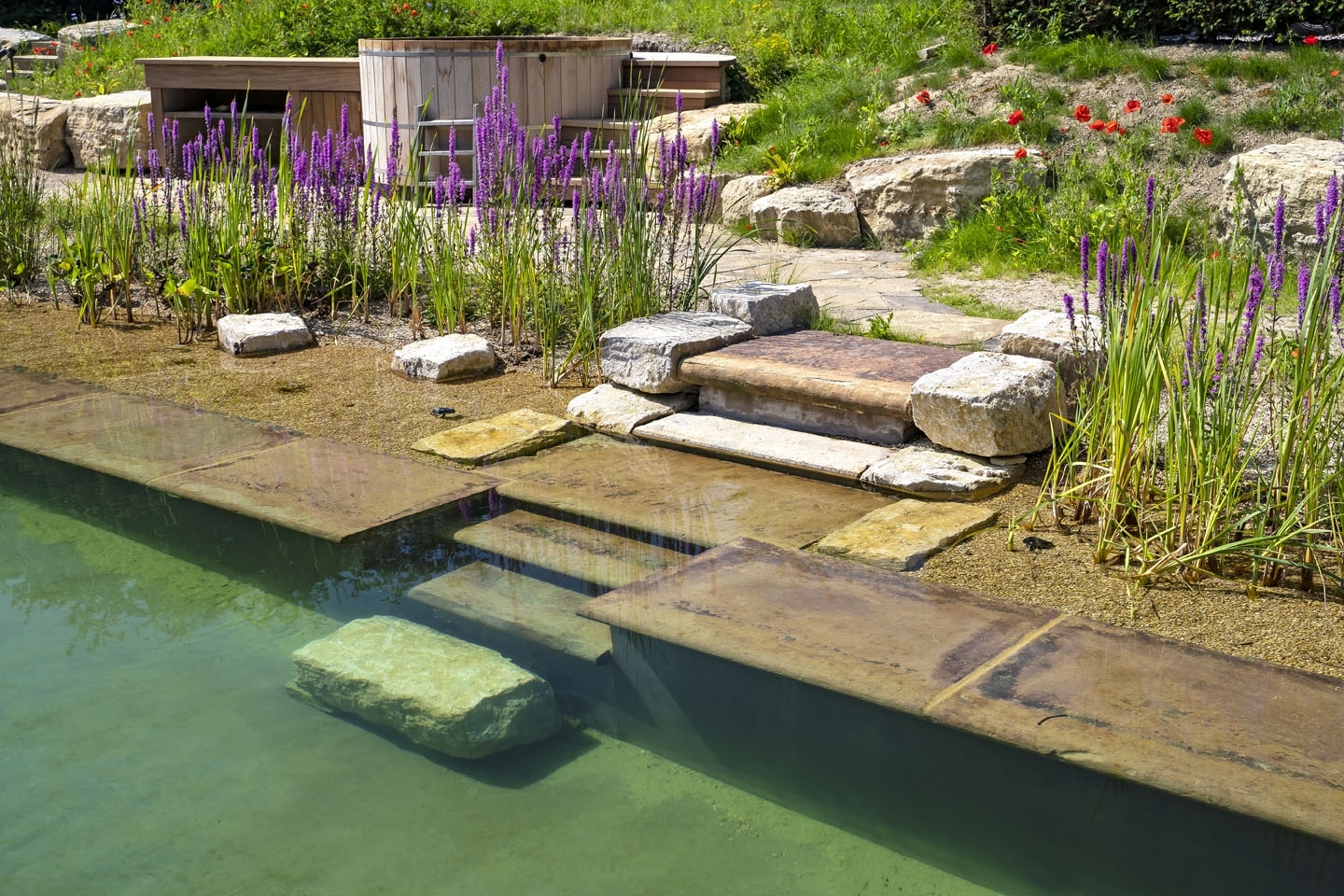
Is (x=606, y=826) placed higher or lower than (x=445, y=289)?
lower

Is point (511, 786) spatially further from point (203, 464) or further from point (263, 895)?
point (203, 464)

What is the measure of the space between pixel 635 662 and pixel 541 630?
0.93 ft

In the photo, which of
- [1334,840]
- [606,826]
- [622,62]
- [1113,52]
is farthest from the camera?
[622,62]

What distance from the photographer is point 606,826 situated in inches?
83.6

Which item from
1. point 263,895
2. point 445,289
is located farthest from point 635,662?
point 445,289

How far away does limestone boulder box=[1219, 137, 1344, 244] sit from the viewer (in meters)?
5.59

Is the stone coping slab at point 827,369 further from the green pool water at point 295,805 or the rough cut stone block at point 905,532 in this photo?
the green pool water at point 295,805

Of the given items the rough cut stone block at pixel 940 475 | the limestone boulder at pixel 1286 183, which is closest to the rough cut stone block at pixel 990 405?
the rough cut stone block at pixel 940 475

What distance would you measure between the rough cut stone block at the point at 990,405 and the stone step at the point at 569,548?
37.0 inches

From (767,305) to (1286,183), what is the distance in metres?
2.85

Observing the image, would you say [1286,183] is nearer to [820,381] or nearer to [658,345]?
[820,381]

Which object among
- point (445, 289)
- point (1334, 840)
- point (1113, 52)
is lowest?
point (1334, 840)

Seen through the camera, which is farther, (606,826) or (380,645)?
(380,645)

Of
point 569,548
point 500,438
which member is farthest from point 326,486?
point 569,548
